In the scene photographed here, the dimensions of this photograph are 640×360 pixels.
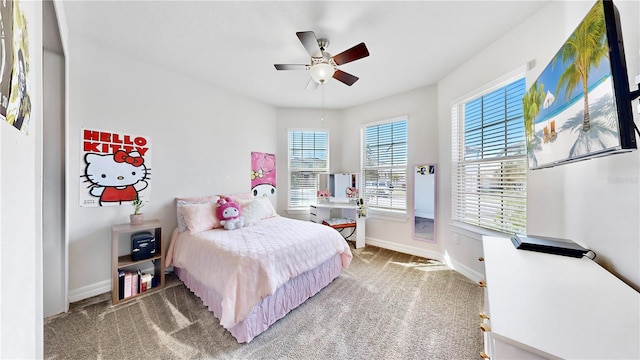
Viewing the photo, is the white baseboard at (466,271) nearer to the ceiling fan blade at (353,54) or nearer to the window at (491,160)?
the window at (491,160)

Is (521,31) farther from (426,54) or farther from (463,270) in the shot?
(463,270)

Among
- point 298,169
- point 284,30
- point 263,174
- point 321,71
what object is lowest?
point 263,174

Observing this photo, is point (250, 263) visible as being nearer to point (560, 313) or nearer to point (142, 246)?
point (142, 246)

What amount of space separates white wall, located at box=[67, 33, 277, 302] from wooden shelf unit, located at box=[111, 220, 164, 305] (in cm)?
20

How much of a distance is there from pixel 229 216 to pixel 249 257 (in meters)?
1.10

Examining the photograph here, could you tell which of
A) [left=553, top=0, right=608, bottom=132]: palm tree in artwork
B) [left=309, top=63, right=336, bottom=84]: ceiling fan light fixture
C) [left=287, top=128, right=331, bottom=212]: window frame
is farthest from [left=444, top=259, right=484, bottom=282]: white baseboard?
[left=309, top=63, right=336, bottom=84]: ceiling fan light fixture

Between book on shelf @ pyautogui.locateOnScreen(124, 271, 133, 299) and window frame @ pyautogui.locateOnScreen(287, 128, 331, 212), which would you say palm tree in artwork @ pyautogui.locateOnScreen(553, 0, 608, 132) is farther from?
book on shelf @ pyautogui.locateOnScreen(124, 271, 133, 299)

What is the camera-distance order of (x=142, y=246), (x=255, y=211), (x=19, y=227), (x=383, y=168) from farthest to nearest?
(x=383, y=168) → (x=255, y=211) → (x=142, y=246) → (x=19, y=227)

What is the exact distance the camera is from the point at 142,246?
232cm

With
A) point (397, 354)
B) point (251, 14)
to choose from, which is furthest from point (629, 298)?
point (251, 14)

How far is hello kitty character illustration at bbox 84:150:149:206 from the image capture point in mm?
2270

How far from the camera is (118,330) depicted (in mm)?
1773

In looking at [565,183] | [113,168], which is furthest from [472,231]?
[113,168]

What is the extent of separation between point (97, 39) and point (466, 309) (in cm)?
459
